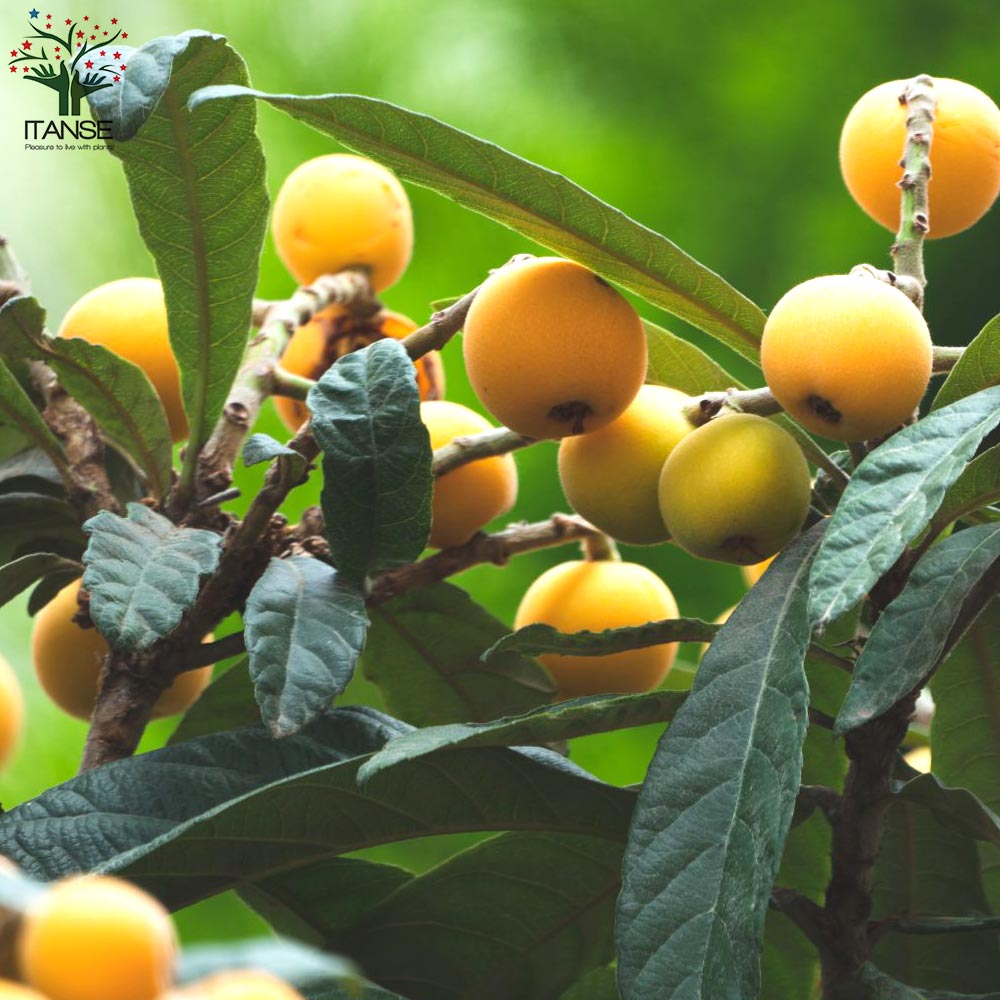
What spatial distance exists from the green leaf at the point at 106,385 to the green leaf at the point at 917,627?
0.37 m

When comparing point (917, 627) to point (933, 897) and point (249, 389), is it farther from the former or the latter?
point (249, 389)

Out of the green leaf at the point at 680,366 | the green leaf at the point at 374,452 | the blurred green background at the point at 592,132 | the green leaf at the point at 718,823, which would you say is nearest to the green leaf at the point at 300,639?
the green leaf at the point at 374,452

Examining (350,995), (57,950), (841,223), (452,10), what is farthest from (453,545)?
(452,10)

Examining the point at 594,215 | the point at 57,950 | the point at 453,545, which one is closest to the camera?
the point at 57,950

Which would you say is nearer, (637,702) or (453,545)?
(637,702)

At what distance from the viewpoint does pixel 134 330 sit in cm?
77

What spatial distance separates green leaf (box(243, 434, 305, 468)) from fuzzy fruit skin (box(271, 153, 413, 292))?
34cm

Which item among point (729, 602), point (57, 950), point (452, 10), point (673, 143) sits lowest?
point (57, 950)

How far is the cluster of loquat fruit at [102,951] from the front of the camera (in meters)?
0.19

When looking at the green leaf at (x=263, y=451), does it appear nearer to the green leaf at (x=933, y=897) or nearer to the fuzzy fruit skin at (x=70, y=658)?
the fuzzy fruit skin at (x=70, y=658)

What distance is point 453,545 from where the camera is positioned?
75cm

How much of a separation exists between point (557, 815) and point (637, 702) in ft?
0.26

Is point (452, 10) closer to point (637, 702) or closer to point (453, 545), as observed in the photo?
point (453, 545)

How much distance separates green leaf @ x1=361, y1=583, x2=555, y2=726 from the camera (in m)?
0.77
